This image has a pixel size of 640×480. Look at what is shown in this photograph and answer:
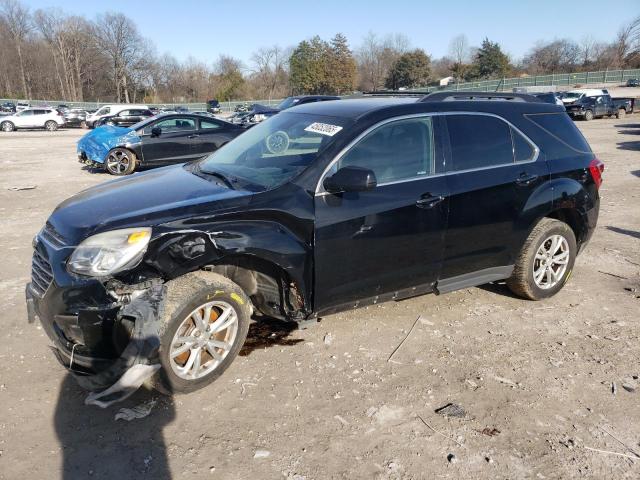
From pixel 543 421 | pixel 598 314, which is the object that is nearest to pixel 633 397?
pixel 543 421

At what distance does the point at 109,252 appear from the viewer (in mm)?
3010

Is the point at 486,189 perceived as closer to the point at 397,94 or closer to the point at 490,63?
the point at 397,94

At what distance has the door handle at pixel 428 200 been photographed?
3836 millimetres

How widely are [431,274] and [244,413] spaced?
A: 74.2 inches

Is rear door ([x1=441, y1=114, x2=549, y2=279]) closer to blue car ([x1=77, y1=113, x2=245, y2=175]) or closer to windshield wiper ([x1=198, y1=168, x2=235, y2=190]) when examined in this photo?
windshield wiper ([x1=198, y1=168, x2=235, y2=190])

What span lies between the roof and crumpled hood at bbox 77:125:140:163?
899cm

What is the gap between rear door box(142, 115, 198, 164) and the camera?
12523 millimetres

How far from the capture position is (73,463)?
2.72 meters

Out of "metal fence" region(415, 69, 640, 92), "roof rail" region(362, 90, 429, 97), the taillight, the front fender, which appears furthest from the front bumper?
"metal fence" region(415, 69, 640, 92)

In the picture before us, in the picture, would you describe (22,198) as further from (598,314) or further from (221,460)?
(598,314)

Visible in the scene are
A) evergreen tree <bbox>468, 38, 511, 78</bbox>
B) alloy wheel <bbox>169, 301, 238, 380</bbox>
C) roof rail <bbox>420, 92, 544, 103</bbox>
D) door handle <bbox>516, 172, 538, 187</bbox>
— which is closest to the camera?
alloy wheel <bbox>169, 301, 238, 380</bbox>

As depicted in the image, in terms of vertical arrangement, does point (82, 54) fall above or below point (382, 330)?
above

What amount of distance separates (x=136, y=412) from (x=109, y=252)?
41.2 inches

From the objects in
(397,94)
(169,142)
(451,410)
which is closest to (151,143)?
(169,142)
